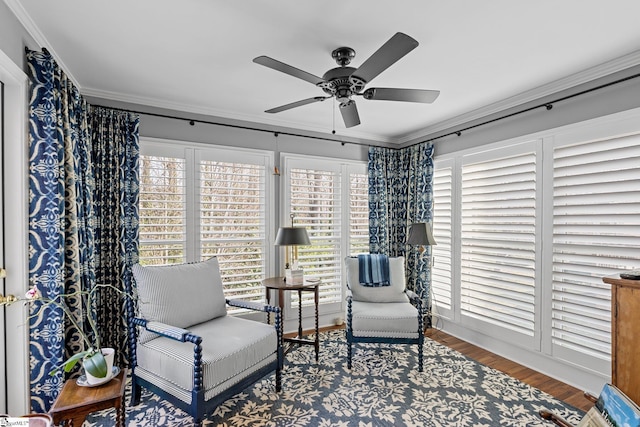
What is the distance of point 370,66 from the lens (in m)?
1.91

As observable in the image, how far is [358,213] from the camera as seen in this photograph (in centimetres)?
450

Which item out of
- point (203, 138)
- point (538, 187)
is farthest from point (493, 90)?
point (203, 138)

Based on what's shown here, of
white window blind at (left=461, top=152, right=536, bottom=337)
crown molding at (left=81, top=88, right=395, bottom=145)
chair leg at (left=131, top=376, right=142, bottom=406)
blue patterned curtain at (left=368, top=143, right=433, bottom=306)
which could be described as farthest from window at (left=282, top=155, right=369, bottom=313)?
chair leg at (left=131, top=376, right=142, bottom=406)

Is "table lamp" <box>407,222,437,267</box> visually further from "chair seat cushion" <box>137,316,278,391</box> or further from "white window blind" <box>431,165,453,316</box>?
"chair seat cushion" <box>137,316,278,391</box>

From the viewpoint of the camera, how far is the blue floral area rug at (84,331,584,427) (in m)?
2.35

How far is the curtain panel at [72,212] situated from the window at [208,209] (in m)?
0.20

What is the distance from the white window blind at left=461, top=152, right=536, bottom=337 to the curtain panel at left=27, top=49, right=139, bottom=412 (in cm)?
343

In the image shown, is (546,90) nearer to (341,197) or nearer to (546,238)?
(546,238)

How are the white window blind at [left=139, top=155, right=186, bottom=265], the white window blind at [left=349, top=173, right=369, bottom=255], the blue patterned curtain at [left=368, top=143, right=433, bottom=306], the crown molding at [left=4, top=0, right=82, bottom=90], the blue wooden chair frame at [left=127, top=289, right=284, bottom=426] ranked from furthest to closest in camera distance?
the white window blind at [left=349, top=173, right=369, bottom=255] < the blue patterned curtain at [left=368, top=143, right=433, bottom=306] < the white window blind at [left=139, top=155, right=186, bottom=265] < the blue wooden chair frame at [left=127, top=289, right=284, bottom=426] < the crown molding at [left=4, top=0, right=82, bottom=90]

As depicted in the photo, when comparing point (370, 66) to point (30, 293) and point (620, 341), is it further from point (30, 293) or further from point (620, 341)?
point (30, 293)

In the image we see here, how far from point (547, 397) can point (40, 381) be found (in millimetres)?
3560

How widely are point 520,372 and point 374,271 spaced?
158 centimetres

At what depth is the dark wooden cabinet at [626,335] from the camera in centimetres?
166

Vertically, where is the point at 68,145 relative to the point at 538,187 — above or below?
above
